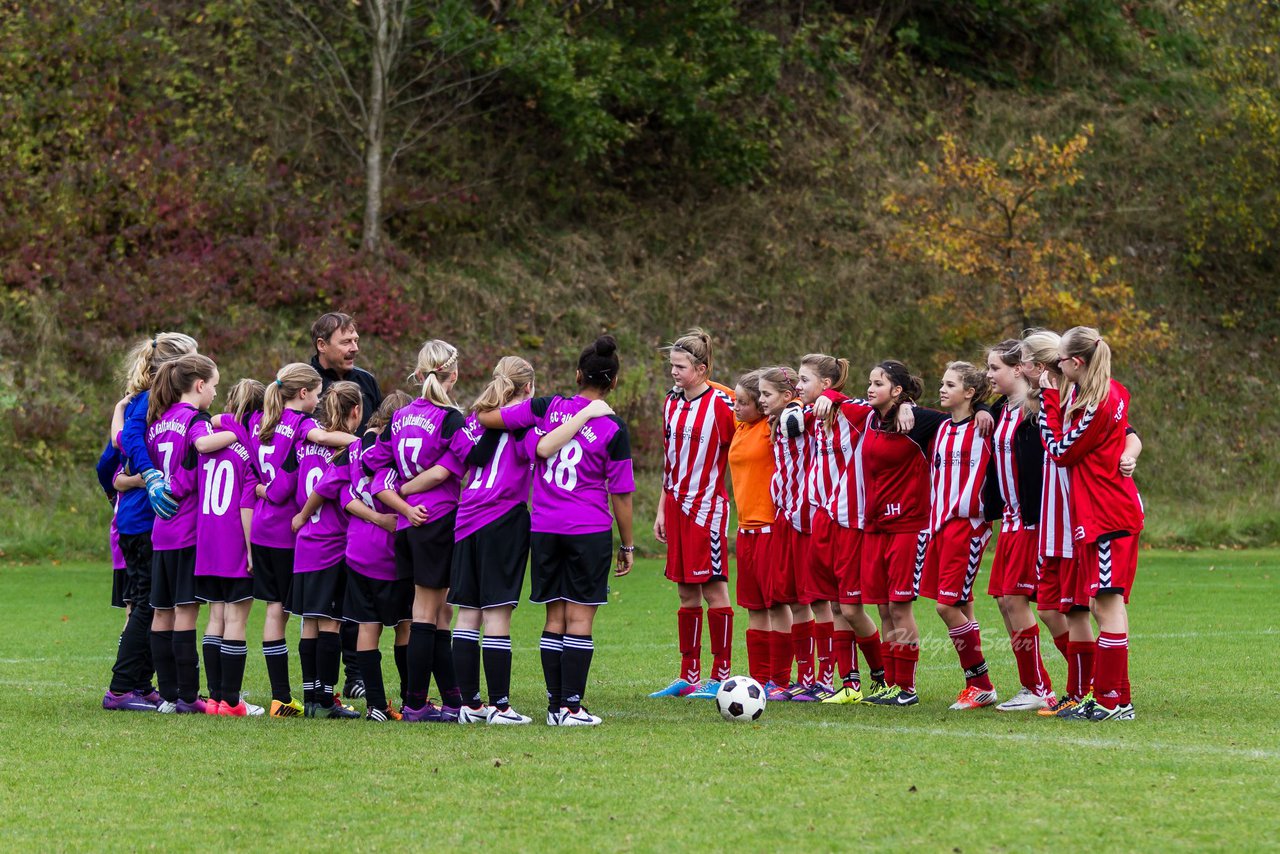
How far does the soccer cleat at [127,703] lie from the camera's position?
8953 mm

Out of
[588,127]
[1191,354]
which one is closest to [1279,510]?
[1191,354]

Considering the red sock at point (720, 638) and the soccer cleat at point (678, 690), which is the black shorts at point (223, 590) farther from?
the red sock at point (720, 638)

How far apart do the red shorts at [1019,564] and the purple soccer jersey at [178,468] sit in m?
4.80

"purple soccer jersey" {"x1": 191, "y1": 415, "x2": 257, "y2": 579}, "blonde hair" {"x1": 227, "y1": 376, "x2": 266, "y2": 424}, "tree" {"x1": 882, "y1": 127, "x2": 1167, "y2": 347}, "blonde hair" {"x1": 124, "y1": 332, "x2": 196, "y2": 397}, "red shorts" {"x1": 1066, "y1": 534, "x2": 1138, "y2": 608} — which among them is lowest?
"red shorts" {"x1": 1066, "y1": 534, "x2": 1138, "y2": 608}

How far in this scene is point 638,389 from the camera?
2484cm

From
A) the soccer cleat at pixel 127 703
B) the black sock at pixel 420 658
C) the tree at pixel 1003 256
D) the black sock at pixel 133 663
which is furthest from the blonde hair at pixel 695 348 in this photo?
the tree at pixel 1003 256

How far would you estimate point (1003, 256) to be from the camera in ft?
84.1

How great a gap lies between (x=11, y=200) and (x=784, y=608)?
62.6 ft

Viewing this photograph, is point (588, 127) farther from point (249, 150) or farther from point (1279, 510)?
point (1279, 510)

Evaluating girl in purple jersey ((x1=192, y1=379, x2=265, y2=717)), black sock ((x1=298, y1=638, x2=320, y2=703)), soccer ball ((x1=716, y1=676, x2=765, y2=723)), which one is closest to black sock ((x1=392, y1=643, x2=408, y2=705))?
black sock ((x1=298, y1=638, x2=320, y2=703))

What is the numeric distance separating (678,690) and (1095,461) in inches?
124

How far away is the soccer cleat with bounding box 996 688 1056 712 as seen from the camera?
871cm

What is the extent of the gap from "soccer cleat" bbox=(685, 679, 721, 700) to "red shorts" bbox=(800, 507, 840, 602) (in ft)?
2.90

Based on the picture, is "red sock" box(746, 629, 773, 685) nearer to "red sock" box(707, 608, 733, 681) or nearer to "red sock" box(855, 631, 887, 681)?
"red sock" box(707, 608, 733, 681)
